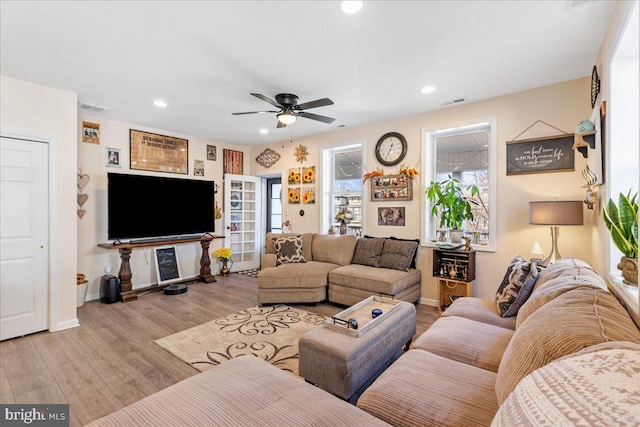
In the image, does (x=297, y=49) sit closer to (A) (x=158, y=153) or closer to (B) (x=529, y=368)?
(B) (x=529, y=368)

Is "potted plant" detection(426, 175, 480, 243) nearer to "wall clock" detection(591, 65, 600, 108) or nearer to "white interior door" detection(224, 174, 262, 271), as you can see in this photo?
"wall clock" detection(591, 65, 600, 108)

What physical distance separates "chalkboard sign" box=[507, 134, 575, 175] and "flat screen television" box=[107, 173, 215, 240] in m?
4.86

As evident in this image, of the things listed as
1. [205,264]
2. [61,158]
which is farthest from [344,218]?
[61,158]

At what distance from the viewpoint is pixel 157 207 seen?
4758 mm

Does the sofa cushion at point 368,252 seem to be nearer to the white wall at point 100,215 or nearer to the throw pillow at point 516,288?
the throw pillow at point 516,288

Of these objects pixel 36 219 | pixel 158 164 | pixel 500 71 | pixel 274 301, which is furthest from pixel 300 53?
pixel 158 164

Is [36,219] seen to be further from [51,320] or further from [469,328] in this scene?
[469,328]

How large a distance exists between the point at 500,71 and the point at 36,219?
5.19m

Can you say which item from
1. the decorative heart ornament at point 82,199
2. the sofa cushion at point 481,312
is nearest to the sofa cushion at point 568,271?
the sofa cushion at point 481,312

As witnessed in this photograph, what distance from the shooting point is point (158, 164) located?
5094 mm

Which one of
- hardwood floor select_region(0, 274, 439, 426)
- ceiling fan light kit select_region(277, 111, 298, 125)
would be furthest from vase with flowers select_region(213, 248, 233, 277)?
ceiling fan light kit select_region(277, 111, 298, 125)

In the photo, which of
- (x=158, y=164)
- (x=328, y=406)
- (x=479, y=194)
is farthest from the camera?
(x=158, y=164)

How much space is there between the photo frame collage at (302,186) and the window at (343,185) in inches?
10.1

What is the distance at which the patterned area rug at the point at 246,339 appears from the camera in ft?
8.64
